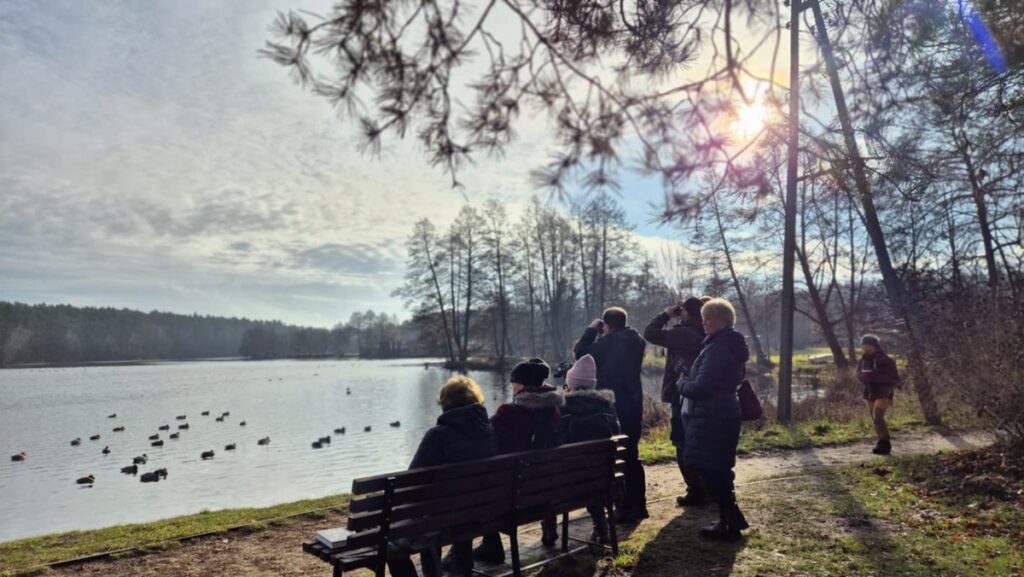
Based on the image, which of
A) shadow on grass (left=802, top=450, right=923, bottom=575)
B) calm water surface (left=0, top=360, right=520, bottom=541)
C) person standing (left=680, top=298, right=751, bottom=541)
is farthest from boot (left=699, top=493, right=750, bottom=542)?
calm water surface (left=0, top=360, right=520, bottom=541)

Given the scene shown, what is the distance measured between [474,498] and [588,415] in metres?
1.47

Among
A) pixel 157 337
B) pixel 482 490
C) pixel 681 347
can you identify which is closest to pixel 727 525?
pixel 681 347

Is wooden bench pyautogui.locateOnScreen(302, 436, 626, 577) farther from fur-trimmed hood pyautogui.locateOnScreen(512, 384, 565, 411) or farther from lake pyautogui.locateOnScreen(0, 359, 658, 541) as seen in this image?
lake pyautogui.locateOnScreen(0, 359, 658, 541)

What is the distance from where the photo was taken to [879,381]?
827 centimetres

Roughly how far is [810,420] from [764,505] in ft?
22.5

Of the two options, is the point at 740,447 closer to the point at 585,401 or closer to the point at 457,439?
the point at 585,401

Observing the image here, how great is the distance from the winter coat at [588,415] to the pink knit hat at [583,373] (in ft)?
0.18

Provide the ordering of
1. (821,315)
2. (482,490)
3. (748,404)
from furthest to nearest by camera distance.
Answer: (821,315)
(748,404)
(482,490)

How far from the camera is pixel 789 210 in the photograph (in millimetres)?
10234

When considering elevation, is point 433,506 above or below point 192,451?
above

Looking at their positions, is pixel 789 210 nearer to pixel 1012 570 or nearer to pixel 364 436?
pixel 1012 570

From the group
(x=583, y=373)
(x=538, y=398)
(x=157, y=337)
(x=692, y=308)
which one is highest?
(x=157, y=337)

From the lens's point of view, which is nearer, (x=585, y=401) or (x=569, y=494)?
(x=569, y=494)

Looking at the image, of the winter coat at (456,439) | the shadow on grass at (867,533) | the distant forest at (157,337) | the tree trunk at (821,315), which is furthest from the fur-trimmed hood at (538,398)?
the distant forest at (157,337)
